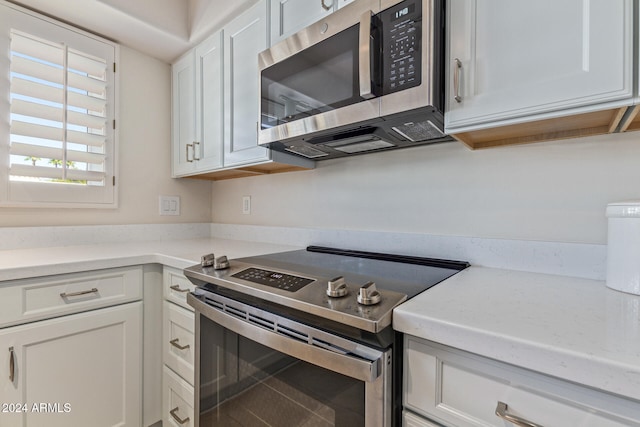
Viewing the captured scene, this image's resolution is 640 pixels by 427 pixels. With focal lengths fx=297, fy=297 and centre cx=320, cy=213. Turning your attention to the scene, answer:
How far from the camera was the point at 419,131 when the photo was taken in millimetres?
1039

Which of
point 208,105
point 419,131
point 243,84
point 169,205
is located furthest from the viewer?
point 169,205

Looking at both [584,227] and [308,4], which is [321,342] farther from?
[308,4]

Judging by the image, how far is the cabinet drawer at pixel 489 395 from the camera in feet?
1.48

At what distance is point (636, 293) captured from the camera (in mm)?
713

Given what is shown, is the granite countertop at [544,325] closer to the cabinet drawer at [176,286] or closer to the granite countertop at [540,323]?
the granite countertop at [540,323]

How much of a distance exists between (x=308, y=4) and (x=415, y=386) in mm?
1366

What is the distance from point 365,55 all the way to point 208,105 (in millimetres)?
1157

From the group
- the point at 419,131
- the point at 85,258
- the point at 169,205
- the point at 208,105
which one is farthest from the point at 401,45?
the point at 169,205

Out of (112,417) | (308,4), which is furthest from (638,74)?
(112,417)

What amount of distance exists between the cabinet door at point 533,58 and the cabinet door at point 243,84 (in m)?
0.87

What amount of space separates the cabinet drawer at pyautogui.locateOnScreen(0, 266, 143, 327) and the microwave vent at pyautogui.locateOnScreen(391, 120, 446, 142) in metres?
1.31

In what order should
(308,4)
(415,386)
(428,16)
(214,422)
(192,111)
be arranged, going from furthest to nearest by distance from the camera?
(192,111)
(308,4)
(214,422)
(428,16)
(415,386)

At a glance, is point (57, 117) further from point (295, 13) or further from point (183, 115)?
point (295, 13)

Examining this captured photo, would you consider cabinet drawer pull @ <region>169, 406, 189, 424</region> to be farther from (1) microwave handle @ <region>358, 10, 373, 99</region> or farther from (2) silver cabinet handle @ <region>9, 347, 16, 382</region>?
(1) microwave handle @ <region>358, 10, 373, 99</region>
